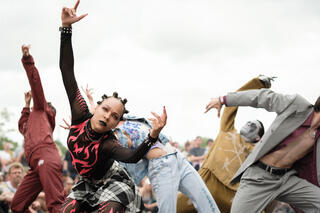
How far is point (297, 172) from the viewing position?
473 centimetres

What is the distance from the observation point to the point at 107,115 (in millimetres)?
3674

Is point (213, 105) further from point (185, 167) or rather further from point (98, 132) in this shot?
point (98, 132)

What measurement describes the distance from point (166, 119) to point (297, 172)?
198 cm

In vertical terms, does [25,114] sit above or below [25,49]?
below

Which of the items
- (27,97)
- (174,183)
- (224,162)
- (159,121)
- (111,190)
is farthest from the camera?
(27,97)

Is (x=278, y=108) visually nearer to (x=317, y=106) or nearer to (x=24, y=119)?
(x=317, y=106)

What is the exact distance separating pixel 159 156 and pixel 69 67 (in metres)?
1.40

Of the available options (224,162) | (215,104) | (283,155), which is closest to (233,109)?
(224,162)

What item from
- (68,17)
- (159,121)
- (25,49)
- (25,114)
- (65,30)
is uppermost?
(68,17)

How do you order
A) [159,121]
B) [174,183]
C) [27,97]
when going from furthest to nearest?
[27,97] → [174,183] → [159,121]

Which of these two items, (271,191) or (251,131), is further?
(251,131)

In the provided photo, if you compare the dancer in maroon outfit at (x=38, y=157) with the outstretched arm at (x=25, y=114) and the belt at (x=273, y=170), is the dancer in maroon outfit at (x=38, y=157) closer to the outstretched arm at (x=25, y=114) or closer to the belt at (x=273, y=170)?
the outstretched arm at (x=25, y=114)

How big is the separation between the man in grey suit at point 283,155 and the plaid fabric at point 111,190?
4.20 ft

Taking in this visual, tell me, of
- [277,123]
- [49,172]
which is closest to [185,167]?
[277,123]
